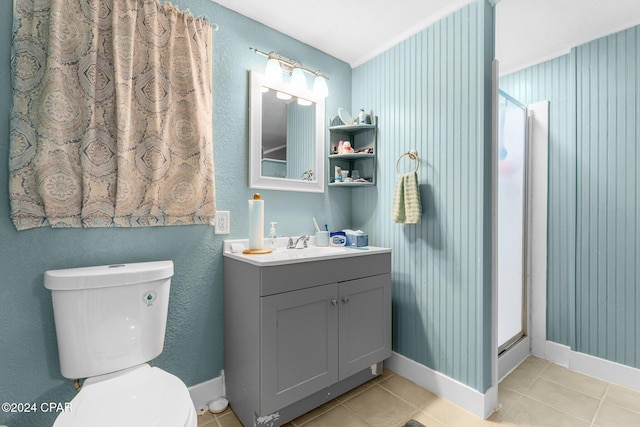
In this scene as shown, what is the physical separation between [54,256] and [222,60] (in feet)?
4.40

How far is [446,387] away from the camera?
1765 mm

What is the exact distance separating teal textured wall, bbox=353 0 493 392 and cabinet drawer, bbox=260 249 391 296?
31 cm

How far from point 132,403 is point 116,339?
34 cm

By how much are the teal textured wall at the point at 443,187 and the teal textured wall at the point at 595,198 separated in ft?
3.35

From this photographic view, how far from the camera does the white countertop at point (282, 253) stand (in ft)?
4.73

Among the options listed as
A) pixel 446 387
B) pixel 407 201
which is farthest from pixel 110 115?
pixel 446 387

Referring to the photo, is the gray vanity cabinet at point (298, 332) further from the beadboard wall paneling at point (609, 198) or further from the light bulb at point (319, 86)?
the beadboard wall paneling at point (609, 198)

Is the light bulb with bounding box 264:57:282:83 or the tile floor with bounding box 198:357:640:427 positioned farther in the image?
the light bulb with bounding box 264:57:282:83

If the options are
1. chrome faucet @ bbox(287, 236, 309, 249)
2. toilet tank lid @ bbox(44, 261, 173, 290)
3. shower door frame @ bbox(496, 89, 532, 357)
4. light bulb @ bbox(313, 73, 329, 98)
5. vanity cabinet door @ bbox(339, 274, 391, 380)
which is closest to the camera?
toilet tank lid @ bbox(44, 261, 173, 290)

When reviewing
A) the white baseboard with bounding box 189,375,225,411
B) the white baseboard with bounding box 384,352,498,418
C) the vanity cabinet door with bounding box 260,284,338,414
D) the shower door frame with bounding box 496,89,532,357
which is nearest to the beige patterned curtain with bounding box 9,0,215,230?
the vanity cabinet door with bounding box 260,284,338,414

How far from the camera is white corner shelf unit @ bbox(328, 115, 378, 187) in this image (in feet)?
7.26

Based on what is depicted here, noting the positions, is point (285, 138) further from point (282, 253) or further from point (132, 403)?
point (132, 403)

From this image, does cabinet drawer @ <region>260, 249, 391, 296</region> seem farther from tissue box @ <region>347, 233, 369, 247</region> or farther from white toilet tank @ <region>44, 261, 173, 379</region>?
white toilet tank @ <region>44, 261, 173, 379</region>

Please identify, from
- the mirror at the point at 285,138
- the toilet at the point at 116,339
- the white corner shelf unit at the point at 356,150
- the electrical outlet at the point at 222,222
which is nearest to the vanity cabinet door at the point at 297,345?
the toilet at the point at 116,339
